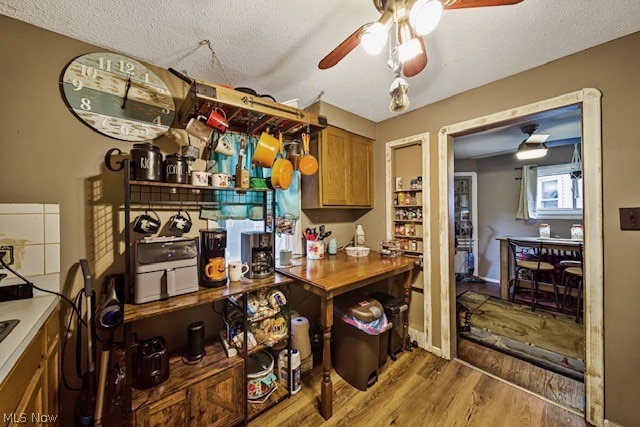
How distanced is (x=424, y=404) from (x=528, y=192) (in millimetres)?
4181

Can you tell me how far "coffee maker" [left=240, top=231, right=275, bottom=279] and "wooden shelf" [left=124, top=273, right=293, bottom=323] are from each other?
54 mm

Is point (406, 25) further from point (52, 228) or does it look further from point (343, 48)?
point (52, 228)

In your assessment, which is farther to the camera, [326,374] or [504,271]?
[504,271]

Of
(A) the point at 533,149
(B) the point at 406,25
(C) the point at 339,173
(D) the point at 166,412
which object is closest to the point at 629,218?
(B) the point at 406,25

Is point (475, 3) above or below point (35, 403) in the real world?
above

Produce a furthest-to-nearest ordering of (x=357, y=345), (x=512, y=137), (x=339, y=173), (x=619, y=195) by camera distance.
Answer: (x=512, y=137)
(x=339, y=173)
(x=357, y=345)
(x=619, y=195)

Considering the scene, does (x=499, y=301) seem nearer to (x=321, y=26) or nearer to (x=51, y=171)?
(x=321, y=26)

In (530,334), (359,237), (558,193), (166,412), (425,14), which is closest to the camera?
(425,14)

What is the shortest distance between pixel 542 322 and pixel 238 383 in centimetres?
346

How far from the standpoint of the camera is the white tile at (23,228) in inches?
47.6

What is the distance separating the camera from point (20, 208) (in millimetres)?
1244

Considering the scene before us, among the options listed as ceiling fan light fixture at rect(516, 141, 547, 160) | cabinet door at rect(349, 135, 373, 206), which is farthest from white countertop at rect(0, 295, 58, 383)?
ceiling fan light fixture at rect(516, 141, 547, 160)

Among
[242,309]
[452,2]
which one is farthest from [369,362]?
[452,2]

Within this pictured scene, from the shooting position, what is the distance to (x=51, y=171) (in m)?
1.34
